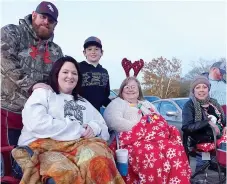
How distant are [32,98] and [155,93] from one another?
1953cm

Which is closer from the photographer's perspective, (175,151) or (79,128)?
(79,128)

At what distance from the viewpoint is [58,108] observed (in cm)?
320

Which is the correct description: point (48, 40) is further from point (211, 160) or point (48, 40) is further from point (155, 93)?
point (155, 93)

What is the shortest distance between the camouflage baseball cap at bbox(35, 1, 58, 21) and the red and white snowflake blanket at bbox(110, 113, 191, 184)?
1.43 m

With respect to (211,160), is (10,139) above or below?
above

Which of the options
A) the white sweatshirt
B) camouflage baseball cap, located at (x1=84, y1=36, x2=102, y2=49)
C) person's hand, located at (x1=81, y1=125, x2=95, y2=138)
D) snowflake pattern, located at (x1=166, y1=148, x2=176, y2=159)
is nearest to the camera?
person's hand, located at (x1=81, y1=125, x2=95, y2=138)

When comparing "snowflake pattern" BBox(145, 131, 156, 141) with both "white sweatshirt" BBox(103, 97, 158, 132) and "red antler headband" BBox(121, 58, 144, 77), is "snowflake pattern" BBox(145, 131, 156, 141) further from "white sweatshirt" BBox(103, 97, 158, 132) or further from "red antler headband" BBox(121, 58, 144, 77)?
"red antler headband" BBox(121, 58, 144, 77)

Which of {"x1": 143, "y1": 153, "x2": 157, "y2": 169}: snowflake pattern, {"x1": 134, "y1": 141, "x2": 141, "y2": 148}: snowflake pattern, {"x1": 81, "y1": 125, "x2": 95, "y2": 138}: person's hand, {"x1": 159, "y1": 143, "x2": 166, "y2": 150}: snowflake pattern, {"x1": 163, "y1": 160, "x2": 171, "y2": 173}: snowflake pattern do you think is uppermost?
{"x1": 81, "y1": 125, "x2": 95, "y2": 138}: person's hand

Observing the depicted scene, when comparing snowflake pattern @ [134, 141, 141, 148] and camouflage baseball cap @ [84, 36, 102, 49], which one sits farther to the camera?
camouflage baseball cap @ [84, 36, 102, 49]

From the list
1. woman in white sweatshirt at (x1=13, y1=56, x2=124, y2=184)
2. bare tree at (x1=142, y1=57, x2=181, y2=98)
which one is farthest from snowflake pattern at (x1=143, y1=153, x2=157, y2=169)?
bare tree at (x1=142, y1=57, x2=181, y2=98)

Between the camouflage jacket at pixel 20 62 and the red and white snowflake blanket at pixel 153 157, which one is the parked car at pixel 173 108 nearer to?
the red and white snowflake blanket at pixel 153 157

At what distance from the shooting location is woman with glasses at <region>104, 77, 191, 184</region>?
3475 mm

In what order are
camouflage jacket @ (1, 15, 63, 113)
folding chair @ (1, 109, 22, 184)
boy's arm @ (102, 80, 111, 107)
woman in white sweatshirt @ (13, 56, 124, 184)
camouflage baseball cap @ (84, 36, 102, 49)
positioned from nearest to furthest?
woman in white sweatshirt @ (13, 56, 124, 184) → folding chair @ (1, 109, 22, 184) → camouflage jacket @ (1, 15, 63, 113) → camouflage baseball cap @ (84, 36, 102, 49) → boy's arm @ (102, 80, 111, 107)

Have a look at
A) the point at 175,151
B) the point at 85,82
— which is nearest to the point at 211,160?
the point at 175,151
